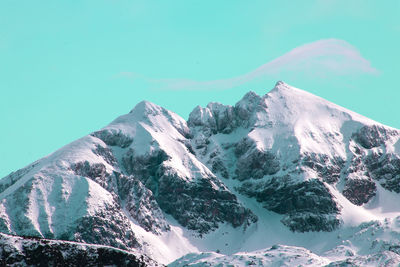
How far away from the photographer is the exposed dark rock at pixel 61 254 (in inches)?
3597

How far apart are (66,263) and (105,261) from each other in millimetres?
4443

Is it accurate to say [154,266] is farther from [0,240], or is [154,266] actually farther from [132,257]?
[0,240]

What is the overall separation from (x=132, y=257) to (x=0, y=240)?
50.4 ft

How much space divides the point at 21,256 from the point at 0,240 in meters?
3.09

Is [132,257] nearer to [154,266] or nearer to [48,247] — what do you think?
[154,266]

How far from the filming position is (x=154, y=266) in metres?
91.6

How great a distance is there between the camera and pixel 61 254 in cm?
9219

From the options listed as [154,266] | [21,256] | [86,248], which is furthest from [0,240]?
[154,266]

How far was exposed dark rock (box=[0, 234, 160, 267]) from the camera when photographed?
3597 inches

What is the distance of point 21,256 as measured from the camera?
91688 millimetres

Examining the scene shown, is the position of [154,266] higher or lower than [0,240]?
lower

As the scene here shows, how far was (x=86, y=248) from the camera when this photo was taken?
9250cm

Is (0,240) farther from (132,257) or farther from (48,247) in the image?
(132,257)

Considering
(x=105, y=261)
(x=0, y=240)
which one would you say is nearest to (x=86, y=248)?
(x=105, y=261)
